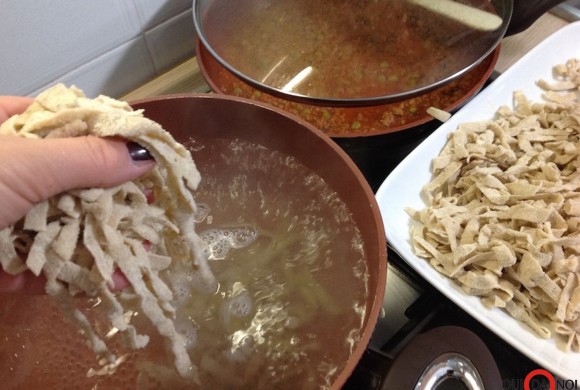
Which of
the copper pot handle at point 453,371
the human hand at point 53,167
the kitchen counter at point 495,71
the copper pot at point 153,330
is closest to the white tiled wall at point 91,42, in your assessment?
the kitchen counter at point 495,71

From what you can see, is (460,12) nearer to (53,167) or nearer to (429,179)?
(429,179)

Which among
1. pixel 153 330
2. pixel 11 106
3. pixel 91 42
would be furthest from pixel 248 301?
pixel 91 42

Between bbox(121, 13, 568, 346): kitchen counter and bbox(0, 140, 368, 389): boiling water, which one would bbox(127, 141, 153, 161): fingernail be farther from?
bbox(121, 13, 568, 346): kitchen counter

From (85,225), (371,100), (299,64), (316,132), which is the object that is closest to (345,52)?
(299,64)

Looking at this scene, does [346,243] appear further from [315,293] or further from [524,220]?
[524,220]

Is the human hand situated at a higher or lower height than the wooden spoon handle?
higher

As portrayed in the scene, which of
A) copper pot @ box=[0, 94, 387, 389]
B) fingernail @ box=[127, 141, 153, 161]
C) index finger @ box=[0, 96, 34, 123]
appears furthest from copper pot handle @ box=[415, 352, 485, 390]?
index finger @ box=[0, 96, 34, 123]
